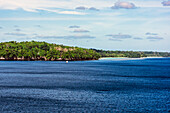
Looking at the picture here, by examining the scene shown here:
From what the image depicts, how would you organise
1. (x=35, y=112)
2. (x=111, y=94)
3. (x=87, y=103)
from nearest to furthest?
1. (x=35, y=112)
2. (x=87, y=103)
3. (x=111, y=94)

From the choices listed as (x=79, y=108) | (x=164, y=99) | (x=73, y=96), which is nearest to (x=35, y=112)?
(x=79, y=108)

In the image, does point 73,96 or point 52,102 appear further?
point 73,96

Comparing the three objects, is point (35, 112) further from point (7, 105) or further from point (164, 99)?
point (164, 99)

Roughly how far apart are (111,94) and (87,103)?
461 inches

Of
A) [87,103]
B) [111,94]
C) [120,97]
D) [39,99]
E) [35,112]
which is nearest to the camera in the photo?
[35,112]

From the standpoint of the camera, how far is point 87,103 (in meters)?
47.9

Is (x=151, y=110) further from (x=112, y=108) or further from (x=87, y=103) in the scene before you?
(x=87, y=103)

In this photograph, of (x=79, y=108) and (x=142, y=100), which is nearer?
(x=79, y=108)

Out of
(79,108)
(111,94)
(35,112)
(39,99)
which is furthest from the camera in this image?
(111,94)

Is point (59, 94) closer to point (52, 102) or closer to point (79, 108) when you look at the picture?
point (52, 102)

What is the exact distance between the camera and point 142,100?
51.2 meters

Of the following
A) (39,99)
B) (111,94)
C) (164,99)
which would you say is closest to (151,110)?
(164,99)

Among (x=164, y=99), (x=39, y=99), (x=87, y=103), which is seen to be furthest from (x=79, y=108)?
(x=164, y=99)

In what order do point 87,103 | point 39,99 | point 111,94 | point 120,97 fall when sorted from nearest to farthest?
point 87,103
point 39,99
point 120,97
point 111,94
